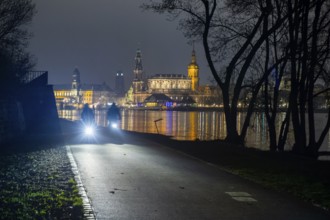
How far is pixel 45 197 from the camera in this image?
11.1 meters

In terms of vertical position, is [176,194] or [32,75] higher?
[32,75]

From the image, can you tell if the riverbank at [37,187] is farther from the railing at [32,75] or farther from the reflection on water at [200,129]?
the railing at [32,75]

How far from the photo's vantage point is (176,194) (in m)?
12.0

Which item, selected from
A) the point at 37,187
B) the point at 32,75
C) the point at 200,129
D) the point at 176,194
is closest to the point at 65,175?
the point at 37,187

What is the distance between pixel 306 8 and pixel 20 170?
53.5ft

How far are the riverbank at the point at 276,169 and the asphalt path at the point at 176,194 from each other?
52cm

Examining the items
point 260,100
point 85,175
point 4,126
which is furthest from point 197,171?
point 260,100

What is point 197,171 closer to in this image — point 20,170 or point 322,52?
point 20,170

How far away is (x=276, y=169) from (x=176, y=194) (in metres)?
6.12

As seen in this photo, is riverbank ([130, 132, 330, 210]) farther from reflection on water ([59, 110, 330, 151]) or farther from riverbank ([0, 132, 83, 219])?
reflection on water ([59, 110, 330, 151])

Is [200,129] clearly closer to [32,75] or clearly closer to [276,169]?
[32,75]

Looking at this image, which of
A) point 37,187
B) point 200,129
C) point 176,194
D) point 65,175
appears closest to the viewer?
point 176,194

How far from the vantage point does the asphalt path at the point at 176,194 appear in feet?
32.6

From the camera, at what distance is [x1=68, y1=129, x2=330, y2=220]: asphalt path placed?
32.6 ft
